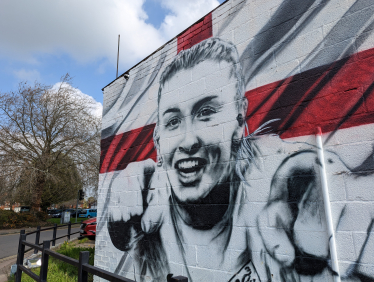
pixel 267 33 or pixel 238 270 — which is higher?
pixel 267 33

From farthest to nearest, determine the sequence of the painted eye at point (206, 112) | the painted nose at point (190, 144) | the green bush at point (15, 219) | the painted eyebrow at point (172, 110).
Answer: the green bush at point (15, 219)
the painted eyebrow at point (172, 110)
the painted nose at point (190, 144)
the painted eye at point (206, 112)

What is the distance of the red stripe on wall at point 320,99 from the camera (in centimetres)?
255

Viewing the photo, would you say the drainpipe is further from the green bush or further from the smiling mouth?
the green bush

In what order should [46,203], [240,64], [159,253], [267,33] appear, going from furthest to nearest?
[46,203]
[159,253]
[240,64]
[267,33]

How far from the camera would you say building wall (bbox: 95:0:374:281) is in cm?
255

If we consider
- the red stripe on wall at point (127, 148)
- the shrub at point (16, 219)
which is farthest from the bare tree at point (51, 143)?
the red stripe on wall at point (127, 148)

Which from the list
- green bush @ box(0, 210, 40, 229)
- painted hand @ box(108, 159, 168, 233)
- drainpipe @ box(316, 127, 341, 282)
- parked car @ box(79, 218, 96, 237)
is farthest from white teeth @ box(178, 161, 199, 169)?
green bush @ box(0, 210, 40, 229)

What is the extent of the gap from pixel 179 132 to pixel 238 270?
6.56 ft

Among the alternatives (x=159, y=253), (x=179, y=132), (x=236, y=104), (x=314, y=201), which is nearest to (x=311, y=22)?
(x=236, y=104)

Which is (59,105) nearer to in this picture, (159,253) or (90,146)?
(90,146)

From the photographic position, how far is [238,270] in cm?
313

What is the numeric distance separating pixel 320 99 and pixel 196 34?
7.52 feet

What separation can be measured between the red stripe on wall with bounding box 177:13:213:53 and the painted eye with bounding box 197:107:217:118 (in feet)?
3.73

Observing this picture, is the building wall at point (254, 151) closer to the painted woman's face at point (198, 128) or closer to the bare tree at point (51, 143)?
the painted woman's face at point (198, 128)
